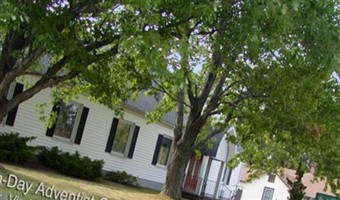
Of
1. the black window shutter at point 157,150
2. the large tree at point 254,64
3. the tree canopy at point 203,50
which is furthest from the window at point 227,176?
the tree canopy at point 203,50

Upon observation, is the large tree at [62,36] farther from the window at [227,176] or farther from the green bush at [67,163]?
the window at [227,176]

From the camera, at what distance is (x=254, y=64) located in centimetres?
1250

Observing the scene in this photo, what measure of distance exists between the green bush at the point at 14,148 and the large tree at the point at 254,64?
16.4 ft

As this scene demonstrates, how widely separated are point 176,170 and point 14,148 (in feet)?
19.7

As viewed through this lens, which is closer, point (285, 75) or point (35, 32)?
point (35, 32)

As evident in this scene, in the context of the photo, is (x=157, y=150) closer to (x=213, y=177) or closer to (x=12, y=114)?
(x=213, y=177)

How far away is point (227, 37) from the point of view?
9836 millimetres

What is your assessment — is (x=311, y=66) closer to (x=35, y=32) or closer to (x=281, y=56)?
(x=281, y=56)

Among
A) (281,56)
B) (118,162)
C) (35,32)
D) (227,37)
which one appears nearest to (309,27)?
(227,37)

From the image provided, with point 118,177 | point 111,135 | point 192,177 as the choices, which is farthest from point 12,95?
point 192,177

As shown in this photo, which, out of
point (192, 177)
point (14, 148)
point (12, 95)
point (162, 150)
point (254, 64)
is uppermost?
point (254, 64)

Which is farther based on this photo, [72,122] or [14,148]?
[72,122]

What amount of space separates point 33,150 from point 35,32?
36.0 feet

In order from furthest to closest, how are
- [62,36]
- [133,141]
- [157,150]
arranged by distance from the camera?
[157,150] < [133,141] < [62,36]
